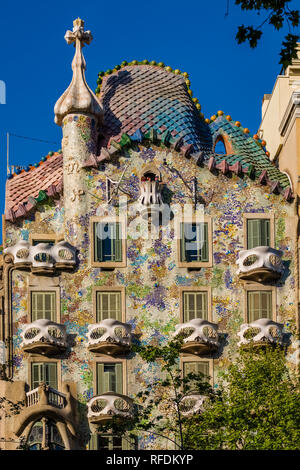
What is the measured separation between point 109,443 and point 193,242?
8.01 m

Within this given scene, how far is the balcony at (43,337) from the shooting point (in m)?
53.8

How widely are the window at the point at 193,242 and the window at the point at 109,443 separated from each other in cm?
691

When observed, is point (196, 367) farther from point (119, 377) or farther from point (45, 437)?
point (45, 437)

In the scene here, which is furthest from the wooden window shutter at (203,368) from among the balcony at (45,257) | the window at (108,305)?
the balcony at (45,257)

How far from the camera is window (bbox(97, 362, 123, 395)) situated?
54.1 meters

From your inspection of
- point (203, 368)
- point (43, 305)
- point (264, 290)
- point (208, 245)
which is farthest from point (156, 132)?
point (203, 368)

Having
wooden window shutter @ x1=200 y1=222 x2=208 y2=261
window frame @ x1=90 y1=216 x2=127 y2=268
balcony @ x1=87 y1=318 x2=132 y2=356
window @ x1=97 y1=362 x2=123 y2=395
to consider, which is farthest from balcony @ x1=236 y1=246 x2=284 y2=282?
window @ x1=97 y1=362 x2=123 y2=395

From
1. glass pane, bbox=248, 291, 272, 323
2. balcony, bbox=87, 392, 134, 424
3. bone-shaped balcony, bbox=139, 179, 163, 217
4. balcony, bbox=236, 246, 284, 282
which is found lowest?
balcony, bbox=87, 392, 134, 424

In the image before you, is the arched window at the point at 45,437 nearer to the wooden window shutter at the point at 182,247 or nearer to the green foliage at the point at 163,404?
the green foliage at the point at 163,404

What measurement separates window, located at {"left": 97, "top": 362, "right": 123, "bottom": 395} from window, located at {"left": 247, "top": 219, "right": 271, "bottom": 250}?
665 centimetres

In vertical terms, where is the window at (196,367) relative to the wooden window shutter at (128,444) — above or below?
above

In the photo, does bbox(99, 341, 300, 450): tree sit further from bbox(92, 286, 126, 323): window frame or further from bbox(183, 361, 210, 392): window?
bbox(92, 286, 126, 323): window frame
